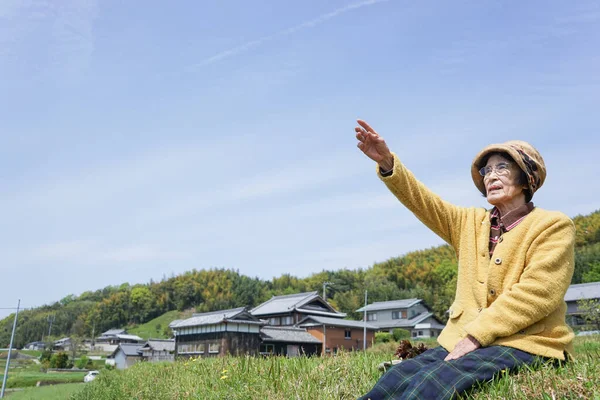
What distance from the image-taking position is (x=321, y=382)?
12.8 ft

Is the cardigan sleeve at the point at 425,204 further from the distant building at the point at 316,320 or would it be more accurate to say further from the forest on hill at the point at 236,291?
the forest on hill at the point at 236,291

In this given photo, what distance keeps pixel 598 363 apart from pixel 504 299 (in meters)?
0.95

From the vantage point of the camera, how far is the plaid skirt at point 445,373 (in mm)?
2375

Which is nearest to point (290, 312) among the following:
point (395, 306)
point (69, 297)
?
point (395, 306)

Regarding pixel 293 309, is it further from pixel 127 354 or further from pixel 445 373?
pixel 445 373

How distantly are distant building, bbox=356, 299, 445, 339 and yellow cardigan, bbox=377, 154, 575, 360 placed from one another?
42.5m

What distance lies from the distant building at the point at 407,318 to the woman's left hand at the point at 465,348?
140 ft

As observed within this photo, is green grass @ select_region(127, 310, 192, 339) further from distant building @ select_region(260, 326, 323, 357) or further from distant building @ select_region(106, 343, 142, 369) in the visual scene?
distant building @ select_region(260, 326, 323, 357)

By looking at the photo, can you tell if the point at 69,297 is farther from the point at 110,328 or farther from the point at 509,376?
the point at 509,376

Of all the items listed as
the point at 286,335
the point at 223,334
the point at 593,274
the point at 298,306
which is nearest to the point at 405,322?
the point at 298,306

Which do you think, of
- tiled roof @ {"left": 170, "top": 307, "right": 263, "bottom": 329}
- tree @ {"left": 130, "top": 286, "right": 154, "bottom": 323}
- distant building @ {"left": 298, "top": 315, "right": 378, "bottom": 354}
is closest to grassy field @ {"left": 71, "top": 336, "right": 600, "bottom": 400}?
tiled roof @ {"left": 170, "top": 307, "right": 263, "bottom": 329}

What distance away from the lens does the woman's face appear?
9.47ft

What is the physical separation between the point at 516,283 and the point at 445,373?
65 centimetres

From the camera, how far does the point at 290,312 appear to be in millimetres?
39625
